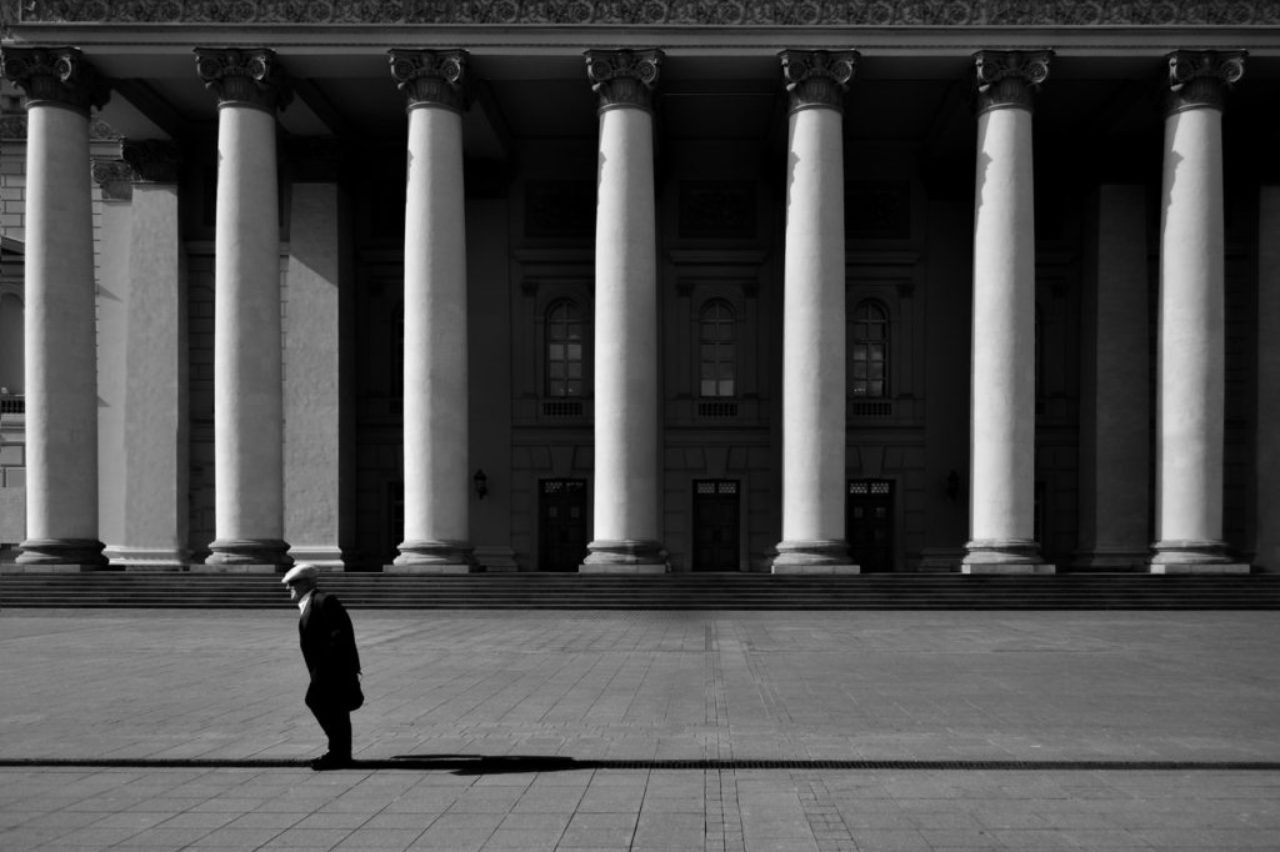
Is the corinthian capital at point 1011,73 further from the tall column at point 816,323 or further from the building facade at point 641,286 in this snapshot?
the tall column at point 816,323

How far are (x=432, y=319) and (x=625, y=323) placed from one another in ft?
16.6

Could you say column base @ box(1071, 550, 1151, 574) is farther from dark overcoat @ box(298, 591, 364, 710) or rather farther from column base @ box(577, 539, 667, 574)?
dark overcoat @ box(298, 591, 364, 710)

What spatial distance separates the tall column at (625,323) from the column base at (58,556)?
13228mm

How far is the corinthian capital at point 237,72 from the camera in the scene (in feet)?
119

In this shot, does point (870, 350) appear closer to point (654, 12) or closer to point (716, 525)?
point (716, 525)

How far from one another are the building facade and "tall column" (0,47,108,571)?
0.28ft

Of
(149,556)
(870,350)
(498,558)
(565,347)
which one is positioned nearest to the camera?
(149,556)

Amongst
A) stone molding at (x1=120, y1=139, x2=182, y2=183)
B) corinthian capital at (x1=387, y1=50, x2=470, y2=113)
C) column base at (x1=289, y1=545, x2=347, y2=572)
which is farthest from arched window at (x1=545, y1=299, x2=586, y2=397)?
stone molding at (x1=120, y1=139, x2=182, y2=183)

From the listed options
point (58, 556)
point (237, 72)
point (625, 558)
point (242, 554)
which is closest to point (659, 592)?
point (625, 558)

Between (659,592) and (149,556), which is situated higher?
(149,556)

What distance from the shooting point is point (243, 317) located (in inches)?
1422

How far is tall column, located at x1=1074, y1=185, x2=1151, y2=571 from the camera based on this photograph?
4306cm

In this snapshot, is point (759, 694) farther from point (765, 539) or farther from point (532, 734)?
point (765, 539)

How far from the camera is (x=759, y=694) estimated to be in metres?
17.3
